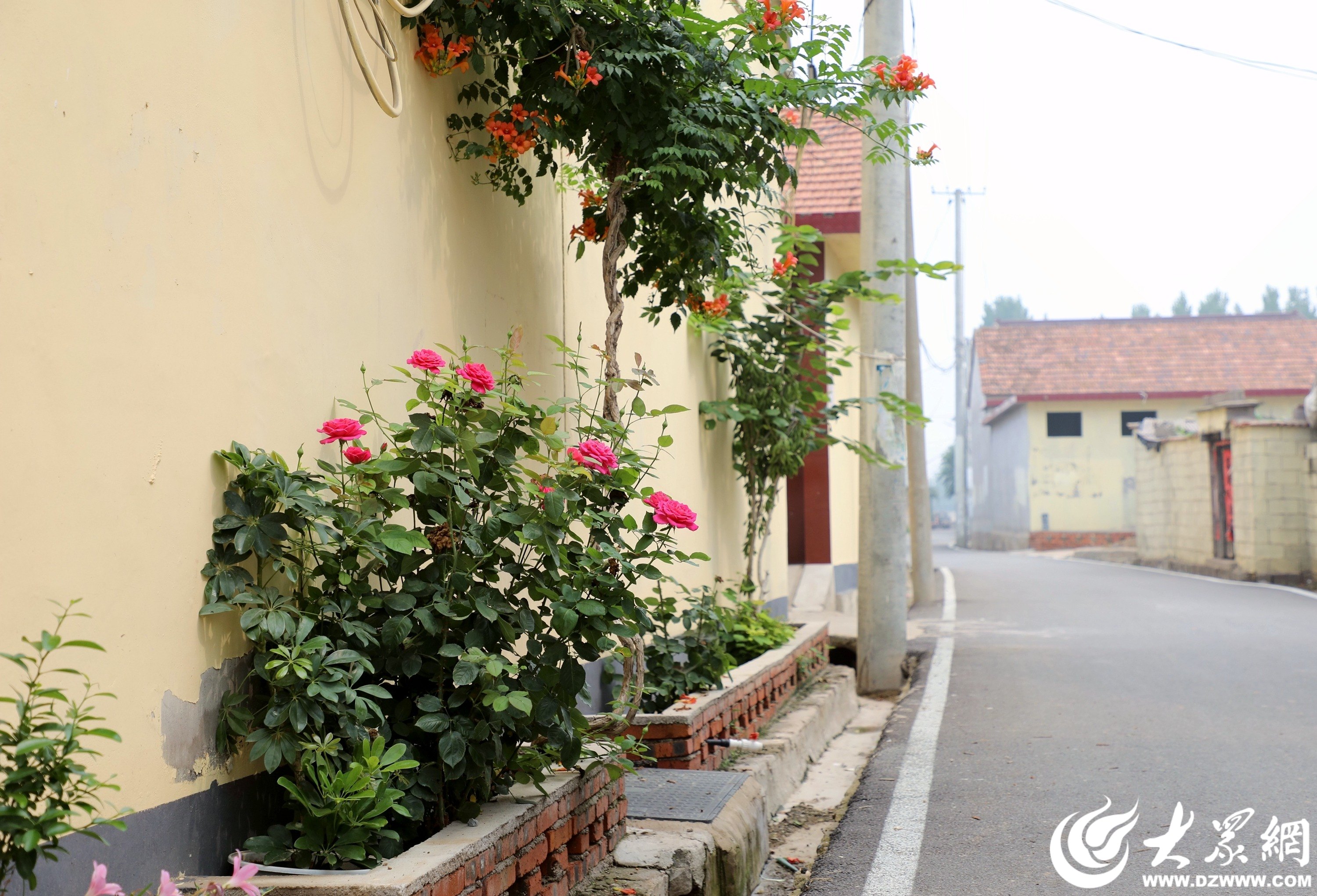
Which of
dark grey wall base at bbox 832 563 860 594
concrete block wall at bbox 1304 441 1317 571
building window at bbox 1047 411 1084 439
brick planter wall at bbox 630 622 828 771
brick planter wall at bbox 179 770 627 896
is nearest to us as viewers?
brick planter wall at bbox 179 770 627 896

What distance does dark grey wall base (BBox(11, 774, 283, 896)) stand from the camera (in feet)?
6.99

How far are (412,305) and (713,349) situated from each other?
15.6 ft

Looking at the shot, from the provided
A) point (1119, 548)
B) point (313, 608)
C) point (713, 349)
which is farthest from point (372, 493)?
point (1119, 548)

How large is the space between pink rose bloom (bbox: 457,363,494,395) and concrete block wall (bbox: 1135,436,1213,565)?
1910 cm

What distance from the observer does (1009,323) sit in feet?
121

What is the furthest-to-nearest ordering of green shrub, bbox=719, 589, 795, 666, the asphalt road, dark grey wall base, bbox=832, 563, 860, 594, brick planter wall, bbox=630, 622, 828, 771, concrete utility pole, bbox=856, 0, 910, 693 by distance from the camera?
dark grey wall base, bbox=832, 563, 860, 594 < concrete utility pole, bbox=856, 0, 910, 693 < green shrub, bbox=719, 589, 795, 666 < brick planter wall, bbox=630, 622, 828, 771 < the asphalt road

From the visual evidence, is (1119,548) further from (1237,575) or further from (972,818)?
(972,818)

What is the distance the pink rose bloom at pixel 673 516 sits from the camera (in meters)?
3.26

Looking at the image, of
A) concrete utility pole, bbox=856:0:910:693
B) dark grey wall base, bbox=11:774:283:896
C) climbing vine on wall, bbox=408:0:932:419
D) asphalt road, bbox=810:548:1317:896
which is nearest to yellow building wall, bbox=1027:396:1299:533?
asphalt road, bbox=810:548:1317:896

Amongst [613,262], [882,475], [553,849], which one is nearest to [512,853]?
[553,849]

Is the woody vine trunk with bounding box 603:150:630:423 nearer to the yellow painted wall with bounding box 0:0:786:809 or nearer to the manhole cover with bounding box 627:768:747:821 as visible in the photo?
the yellow painted wall with bounding box 0:0:786:809

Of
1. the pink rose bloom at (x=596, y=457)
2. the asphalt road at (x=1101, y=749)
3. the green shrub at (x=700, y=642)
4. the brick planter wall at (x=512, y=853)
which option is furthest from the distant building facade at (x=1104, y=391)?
the pink rose bloom at (x=596, y=457)

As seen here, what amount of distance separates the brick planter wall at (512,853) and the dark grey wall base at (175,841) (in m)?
0.09

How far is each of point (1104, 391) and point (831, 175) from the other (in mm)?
22488
